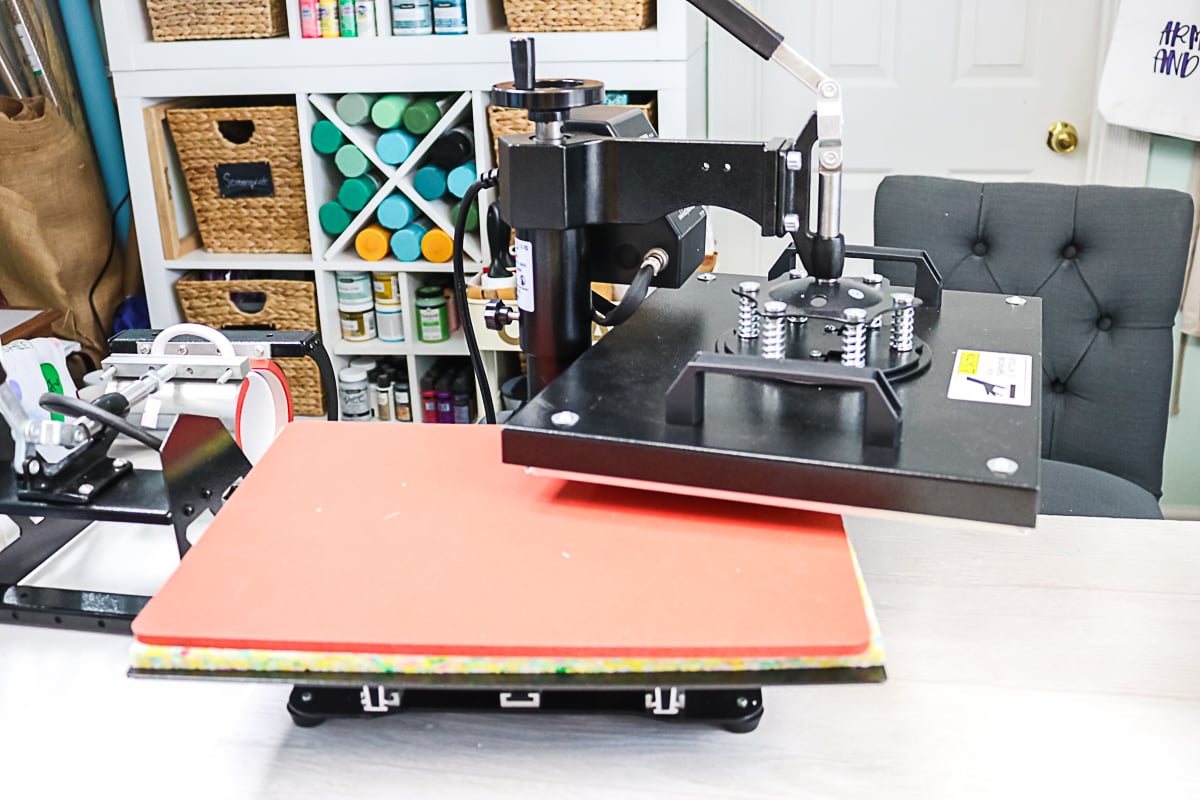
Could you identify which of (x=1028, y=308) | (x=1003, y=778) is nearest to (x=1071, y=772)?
(x=1003, y=778)

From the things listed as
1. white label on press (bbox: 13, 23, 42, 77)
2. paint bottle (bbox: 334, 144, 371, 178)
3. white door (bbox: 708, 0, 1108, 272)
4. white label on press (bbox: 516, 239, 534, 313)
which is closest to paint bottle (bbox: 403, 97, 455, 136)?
paint bottle (bbox: 334, 144, 371, 178)

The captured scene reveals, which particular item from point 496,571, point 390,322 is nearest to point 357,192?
point 390,322

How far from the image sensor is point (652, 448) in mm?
804

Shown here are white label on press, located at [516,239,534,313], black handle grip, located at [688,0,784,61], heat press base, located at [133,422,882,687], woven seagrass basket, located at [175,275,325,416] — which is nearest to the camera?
heat press base, located at [133,422,882,687]

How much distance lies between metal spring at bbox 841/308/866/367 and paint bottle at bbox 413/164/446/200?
1549mm

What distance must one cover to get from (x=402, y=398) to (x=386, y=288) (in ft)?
0.81

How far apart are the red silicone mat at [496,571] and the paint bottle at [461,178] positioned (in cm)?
143

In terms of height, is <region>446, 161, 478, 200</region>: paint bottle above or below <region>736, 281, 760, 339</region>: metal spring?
below

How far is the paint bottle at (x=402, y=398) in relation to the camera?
8.25ft

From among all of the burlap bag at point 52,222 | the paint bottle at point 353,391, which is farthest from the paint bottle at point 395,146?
the burlap bag at point 52,222

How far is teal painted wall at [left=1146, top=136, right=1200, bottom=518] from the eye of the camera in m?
2.33

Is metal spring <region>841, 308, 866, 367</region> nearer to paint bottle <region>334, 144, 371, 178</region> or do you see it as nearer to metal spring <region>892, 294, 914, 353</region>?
metal spring <region>892, 294, 914, 353</region>

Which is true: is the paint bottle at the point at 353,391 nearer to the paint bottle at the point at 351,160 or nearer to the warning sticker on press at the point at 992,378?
the paint bottle at the point at 351,160

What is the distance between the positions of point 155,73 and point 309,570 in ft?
5.95
